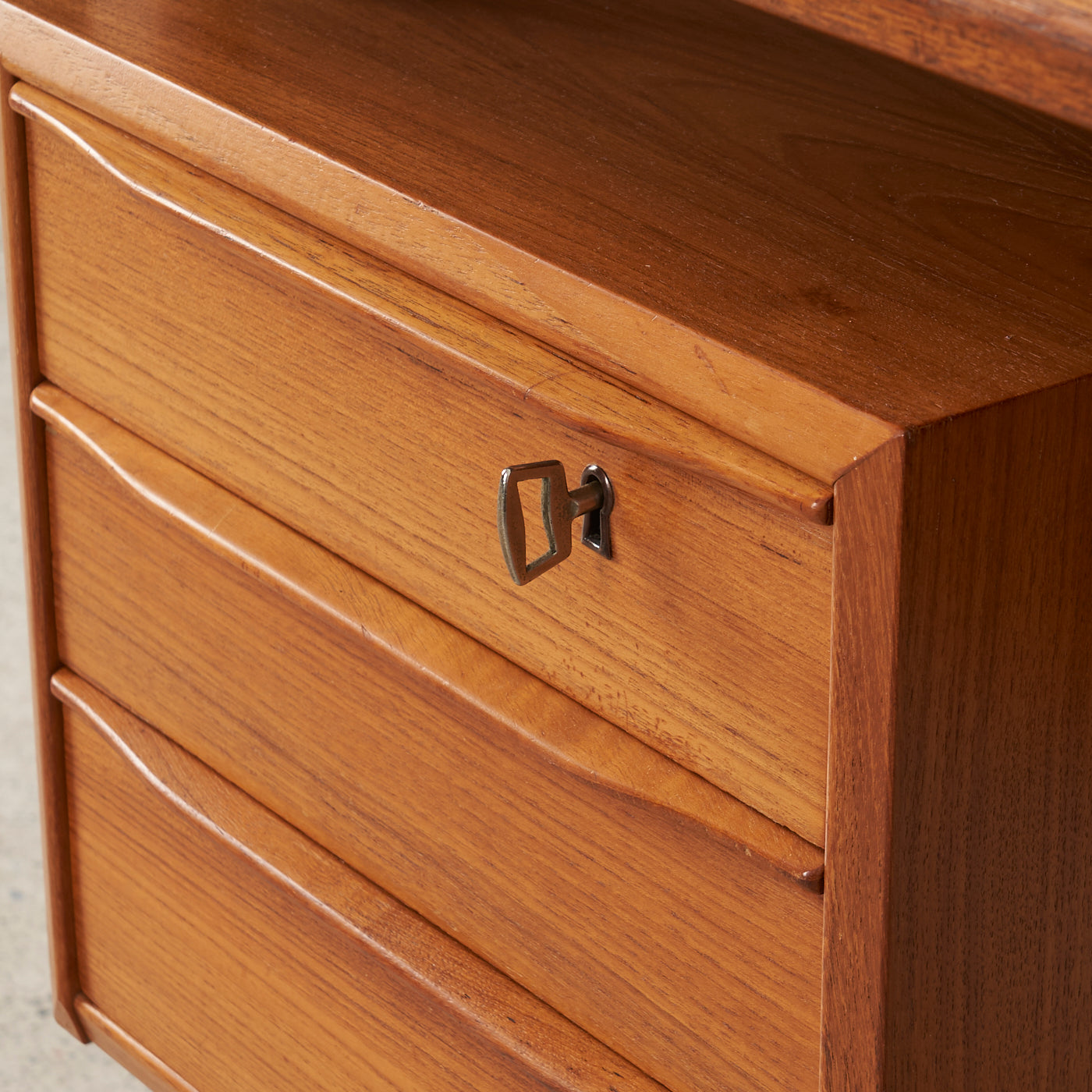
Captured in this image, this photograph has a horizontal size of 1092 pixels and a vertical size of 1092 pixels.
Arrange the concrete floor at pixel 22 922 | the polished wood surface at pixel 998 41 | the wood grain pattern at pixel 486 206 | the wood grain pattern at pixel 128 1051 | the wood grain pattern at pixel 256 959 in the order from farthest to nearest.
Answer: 1. the concrete floor at pixel 22 922
2. the wood grain pattern at pixel 128 1051
3. the wood grain pattern at pixel 256 959
4. the wood grain pattern at pixel 486 206
5. the polished wood surface at pixel 998 41

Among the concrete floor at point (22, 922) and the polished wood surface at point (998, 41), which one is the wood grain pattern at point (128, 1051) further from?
the polished wood surface at point (998, 41)

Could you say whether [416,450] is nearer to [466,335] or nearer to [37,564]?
[466,335]

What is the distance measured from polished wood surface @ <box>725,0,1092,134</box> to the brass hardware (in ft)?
0.58

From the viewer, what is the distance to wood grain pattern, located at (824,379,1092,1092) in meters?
0.48

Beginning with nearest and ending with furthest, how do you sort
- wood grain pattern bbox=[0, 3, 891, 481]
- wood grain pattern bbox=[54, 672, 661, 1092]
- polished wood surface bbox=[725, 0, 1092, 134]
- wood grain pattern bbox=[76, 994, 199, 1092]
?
1. polished wood surface bbox=[725, 0, 1092, 134]
2. wood grain pattern bbox=[0, 3, 891, 481]
3. wood grain pattern bbox=[54, 672, 661, 1092]
4. wood grain pattern bbox=[76, 994, 199, 1092]

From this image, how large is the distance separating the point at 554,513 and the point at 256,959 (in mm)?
405

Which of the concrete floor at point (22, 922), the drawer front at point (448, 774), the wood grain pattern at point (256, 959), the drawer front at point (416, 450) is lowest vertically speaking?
the concrete floor at point (22, 922)

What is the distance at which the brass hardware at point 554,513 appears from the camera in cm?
55

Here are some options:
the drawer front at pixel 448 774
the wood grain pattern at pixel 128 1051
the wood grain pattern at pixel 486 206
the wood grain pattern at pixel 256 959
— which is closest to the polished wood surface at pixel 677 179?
the wood grain pattern at pixel 486 206

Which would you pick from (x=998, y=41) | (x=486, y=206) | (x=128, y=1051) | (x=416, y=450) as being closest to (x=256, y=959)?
(x=128, y=1051)

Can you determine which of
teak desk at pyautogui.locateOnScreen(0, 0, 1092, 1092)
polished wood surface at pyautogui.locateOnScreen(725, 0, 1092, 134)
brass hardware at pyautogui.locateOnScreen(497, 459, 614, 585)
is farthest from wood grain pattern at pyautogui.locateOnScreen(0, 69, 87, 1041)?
polished wood surface at pyautogui.locateOnScreen(725, 0, 1092, 134)

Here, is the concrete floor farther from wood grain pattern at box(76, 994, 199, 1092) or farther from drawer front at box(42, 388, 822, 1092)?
drawer front at box(42, 388, 822, 1092)

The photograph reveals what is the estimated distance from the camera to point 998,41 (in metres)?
0.41

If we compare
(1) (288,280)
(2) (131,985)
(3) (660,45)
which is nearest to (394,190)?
(1) (288,280)
